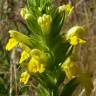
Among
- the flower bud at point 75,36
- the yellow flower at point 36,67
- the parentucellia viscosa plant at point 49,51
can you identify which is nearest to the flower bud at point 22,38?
the parentucellia viscosa plant at point 49,51

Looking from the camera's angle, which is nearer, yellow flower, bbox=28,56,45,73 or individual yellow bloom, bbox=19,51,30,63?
yellow flower, bbox=28,56,45,73

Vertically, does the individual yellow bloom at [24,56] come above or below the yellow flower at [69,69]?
above

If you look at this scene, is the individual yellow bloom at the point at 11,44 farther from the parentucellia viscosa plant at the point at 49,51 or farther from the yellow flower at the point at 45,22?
the yellow flower at the point at 45,22

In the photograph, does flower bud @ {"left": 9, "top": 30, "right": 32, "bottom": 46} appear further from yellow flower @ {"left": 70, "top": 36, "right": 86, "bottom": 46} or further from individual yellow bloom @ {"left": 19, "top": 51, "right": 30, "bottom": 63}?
yellow flower @ {"left": 70, "top": 36, "right": 86, "bottom": 46}

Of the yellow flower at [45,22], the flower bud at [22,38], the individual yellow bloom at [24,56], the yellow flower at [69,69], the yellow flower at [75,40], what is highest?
the yellow flower at [45,22]

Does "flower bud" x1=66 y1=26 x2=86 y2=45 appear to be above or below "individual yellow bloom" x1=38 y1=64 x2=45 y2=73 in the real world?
above

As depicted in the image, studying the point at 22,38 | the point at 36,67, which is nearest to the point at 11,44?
the point at 22,38

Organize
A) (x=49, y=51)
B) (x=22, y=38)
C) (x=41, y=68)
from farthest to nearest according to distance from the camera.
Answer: (x=22, y=38)
(x=49, y=51)
(x=41, y=68)

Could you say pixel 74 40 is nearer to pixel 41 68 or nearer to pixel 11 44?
pixel 41 68

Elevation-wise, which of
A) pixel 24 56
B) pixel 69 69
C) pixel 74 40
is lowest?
pixel 69 69

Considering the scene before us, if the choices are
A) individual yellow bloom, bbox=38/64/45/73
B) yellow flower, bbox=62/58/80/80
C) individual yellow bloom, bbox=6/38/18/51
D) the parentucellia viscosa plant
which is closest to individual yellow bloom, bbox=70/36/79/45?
the parentucellia viscosa plant

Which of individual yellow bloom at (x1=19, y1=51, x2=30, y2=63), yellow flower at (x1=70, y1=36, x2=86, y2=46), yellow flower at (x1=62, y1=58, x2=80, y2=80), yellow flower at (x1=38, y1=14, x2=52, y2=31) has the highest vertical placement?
yellow flower at (x1=38, y1=14, x2=52, y2=31)

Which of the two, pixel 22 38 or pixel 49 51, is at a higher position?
pixel 22 38
